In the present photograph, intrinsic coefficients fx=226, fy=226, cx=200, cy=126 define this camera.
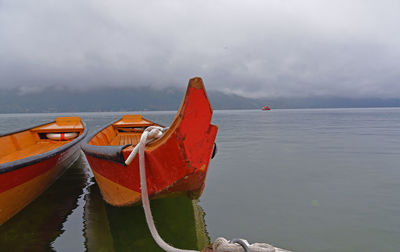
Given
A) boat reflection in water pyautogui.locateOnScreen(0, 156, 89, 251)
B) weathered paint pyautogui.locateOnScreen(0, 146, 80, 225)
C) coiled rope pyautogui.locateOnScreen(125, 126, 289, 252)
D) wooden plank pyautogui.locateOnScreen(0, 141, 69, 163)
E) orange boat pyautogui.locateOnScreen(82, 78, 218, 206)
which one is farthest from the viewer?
wooden plank pyautogui.locateOnScreen(0, 141, 69, 163)

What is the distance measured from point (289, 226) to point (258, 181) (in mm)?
2704

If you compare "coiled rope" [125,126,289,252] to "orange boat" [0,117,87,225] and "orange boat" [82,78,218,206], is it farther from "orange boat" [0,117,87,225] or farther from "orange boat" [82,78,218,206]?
"orange boat" [0,117,87,225]

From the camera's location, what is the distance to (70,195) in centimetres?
606

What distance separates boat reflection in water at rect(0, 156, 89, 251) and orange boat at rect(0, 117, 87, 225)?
18cm

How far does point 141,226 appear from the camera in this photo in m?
4.27

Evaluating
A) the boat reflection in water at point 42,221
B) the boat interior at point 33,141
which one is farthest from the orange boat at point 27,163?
the boat reflection in water at point 42,221

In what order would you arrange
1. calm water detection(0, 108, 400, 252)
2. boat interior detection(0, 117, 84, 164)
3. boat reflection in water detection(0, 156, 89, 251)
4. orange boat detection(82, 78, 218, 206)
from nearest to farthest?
1. orange boat detection(82, 78, 218, 206)
2. boat reflection in water detection(0, 156, 89, 251)
3. calm water detection(0, 108, 400, 252)
4. boat interior detection(0, 117, 84, 164)

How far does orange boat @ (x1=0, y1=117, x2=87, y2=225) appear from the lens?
13.1ft

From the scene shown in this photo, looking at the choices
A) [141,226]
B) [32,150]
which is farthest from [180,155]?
[32,150]

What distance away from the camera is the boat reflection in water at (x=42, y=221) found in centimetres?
368

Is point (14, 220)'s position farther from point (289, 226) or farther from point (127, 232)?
point (289, 226)

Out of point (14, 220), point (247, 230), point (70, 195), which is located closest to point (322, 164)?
point (247, 230)

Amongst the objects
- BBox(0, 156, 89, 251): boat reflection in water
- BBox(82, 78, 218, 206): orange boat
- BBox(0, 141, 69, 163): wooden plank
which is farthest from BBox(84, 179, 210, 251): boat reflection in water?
BBox(0, 141, 69, 163): wooden plank

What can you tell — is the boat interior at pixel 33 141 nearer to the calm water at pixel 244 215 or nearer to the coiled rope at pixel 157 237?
the calm water at pixel 244 215
